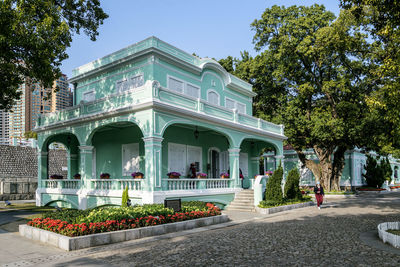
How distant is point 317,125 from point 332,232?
17429 mm

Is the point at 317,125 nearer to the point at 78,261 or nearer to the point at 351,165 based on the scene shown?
the point at 351,165

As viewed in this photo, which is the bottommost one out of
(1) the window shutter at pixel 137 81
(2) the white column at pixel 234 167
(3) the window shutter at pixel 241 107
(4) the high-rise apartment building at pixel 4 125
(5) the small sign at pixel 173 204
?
(5) the small sign at pixel 173 204

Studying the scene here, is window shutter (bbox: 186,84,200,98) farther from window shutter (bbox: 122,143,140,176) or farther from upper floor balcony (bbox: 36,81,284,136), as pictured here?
window shutter (bbox: 122,143,140,176)

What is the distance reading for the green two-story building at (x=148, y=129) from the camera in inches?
590

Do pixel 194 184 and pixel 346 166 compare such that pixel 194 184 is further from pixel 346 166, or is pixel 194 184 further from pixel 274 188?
pixel 346 166

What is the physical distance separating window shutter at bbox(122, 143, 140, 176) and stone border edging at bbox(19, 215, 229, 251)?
746 centimetres

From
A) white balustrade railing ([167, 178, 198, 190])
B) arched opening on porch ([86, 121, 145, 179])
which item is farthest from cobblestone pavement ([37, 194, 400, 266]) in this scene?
arched opening on porch ([86, 121, 145, 179])

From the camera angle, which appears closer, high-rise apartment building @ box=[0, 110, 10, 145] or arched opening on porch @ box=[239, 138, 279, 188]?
arched opening on porch @ box=[239, 138, 279, 188]

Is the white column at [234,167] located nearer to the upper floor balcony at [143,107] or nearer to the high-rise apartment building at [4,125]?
the upper floor balcony at [143,107]

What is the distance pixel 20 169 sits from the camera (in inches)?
1090

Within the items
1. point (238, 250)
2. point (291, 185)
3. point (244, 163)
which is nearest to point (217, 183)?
point (291, 185)

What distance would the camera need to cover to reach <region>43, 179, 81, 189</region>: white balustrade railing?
18219mm

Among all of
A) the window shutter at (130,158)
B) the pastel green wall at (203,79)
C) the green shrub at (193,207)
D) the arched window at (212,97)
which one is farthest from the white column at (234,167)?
the green shrub at (193,207)

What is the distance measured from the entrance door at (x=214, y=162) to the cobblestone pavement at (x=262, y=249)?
980 centimetres
